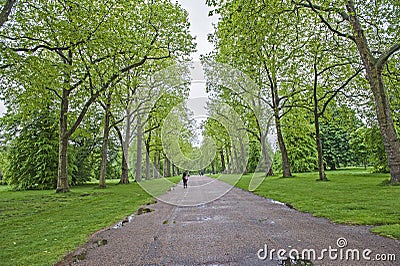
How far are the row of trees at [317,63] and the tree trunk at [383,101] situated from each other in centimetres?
4

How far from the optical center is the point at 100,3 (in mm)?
17953

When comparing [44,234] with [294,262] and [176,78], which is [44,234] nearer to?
[294,262]

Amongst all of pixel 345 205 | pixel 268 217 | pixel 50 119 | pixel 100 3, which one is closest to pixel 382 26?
pixel 345 205

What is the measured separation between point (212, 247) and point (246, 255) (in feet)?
2.65

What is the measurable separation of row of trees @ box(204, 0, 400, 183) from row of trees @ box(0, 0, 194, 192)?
5309 millimetres

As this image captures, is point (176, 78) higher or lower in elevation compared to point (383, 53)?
higher

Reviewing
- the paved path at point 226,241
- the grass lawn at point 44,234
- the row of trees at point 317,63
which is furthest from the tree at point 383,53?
the grass lawn at point 44,234

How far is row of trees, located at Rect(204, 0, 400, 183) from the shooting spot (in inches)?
559

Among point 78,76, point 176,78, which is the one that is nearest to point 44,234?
point 78,76

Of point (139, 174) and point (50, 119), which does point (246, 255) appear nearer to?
point (139, 174)

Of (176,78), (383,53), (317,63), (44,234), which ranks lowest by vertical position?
(44,234)

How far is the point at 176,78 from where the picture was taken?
29375mm

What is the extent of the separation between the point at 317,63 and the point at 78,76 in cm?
1698

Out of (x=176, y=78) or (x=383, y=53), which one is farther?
(x=176, y=78)
